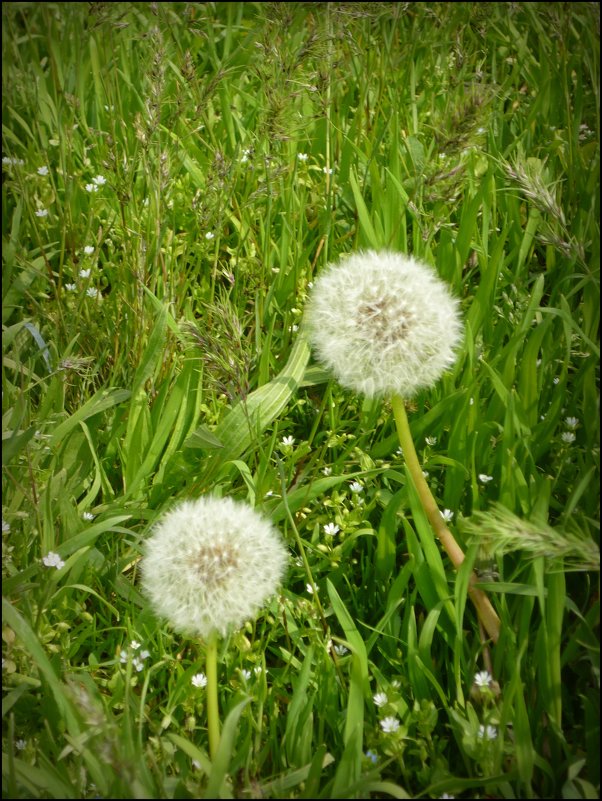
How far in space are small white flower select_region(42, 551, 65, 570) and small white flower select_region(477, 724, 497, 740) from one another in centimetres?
110

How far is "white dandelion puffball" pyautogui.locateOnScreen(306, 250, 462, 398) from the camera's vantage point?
1.75 metres

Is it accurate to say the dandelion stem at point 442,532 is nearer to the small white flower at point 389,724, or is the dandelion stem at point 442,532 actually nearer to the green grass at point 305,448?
the green grass at point 305,448

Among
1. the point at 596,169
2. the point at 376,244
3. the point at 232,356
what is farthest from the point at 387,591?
the point at 596,169

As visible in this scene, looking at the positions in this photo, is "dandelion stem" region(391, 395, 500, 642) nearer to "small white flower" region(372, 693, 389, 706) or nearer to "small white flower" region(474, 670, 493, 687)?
"small white flower" region(474, 670, 493, 687)

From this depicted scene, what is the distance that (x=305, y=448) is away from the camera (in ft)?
7.73

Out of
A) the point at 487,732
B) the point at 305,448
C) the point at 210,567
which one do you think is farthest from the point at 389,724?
the point at 305,448

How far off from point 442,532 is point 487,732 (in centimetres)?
45

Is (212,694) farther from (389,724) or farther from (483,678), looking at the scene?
(483,678)

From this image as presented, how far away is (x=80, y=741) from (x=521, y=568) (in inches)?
41.8

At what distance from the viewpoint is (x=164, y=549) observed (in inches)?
63.7

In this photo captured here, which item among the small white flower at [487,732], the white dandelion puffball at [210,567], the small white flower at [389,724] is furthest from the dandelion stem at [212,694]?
the small white flower at [487,732]

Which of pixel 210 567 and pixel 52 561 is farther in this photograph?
pixel 52 561

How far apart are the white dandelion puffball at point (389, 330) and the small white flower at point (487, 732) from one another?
30.4 inches

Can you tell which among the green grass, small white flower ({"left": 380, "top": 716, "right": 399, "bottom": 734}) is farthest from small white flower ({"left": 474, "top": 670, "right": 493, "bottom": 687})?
small white flower ({"left": 380, "top": 716, "right": 399, "bottom": 734})
